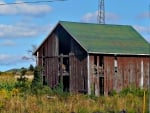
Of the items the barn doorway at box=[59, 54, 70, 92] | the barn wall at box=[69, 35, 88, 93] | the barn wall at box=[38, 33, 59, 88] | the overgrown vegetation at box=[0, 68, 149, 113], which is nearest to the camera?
the overgrown vegetation at box=[0, 68, 149, 113]

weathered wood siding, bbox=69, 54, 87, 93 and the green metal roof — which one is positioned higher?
the green metal roof

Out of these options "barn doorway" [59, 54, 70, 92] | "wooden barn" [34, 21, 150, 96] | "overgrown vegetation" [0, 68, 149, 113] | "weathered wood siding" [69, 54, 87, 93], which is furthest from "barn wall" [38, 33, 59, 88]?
"overgrown vegetation" [0, 68, 149, 113]

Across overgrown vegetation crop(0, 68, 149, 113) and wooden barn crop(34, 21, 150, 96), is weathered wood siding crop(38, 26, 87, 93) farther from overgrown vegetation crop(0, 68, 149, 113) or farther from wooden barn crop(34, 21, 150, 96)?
overgrown vegetation crop(0, 68, 149, 113)

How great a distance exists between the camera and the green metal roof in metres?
40.7

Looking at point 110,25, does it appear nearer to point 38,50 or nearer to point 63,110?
point 38,50

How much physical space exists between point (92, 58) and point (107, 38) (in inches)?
174

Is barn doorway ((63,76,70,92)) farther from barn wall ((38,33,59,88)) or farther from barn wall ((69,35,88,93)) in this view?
barn wall ((69,35,88,93))

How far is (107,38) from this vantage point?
43656 millimetres

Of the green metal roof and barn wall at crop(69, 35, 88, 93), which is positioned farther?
the green metal roof

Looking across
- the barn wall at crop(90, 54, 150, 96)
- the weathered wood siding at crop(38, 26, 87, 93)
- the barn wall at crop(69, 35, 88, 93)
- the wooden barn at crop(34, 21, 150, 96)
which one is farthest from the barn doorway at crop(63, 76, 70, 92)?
the barn wall at crop(90, 54, 150, 96)

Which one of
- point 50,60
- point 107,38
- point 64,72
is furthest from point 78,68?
point 107,38

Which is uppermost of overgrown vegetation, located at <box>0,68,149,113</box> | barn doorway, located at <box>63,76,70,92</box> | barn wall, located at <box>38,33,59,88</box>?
barn wall, located at <box>38,33,59,88</box>

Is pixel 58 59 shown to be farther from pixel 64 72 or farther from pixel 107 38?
pixel 107 38

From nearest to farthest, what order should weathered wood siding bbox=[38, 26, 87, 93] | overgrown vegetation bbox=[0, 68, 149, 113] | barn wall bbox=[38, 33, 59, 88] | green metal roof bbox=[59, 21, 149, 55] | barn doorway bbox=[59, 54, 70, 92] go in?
overgrown vegetation bbox=[0, 68, 149, 113] → weathered wood siding bbox=[38, 26, 87, 93] → green metal roof bbox=[59, 21, 149, 55] → barn doorway bbox=[59, 54, 70, 92] → barn wall bbox=[38, 33, 59, 88]
